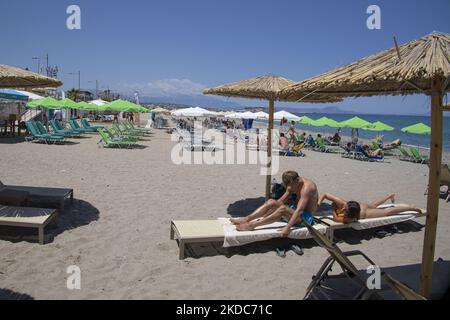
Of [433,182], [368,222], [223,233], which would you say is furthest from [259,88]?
[433,182]

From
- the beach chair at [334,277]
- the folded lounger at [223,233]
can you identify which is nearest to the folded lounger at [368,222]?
the folded lounger at [223,233]

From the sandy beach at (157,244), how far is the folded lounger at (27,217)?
0.78ft

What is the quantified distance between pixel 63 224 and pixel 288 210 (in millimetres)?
3053

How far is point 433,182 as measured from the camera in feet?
8.83

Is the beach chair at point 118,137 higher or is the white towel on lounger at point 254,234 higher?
the beach chair at point 118,137

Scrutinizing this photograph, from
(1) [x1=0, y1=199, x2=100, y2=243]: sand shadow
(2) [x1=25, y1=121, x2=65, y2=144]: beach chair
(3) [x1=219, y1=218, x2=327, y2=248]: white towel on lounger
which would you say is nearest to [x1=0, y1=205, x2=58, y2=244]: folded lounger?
(1) [x1=0, y1=199, x2=100, y2=243]: sand shadow

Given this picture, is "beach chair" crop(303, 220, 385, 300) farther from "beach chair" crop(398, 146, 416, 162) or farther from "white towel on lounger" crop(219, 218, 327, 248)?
"beach chair" crop(398, 146, 416, 162)

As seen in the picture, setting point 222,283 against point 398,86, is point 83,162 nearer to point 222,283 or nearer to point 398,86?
point 222,283

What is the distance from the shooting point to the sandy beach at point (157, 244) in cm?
331

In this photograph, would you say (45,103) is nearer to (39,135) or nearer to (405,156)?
(39,135)

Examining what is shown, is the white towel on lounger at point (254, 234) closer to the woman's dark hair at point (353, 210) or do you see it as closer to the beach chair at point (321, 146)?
the woman's dark hair at point (353, 210)

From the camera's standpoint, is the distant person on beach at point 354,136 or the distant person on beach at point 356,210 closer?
the distant person on beach at point 356,210

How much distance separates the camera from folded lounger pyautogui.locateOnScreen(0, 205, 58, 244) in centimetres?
397

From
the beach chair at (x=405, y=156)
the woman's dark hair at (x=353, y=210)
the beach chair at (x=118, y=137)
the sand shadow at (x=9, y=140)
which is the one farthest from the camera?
the beach chair at (x=405, y=156)
